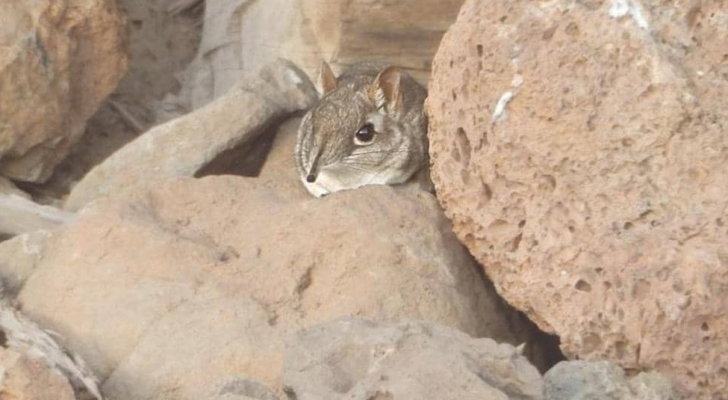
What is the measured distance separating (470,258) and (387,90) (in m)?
1.03

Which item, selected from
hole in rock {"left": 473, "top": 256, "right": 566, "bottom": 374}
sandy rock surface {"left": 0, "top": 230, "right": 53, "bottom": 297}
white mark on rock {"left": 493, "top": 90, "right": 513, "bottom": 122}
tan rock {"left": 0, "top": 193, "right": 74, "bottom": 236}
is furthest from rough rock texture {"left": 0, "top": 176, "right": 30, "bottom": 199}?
white mark on rock {"left": 493, "top": 90, "right": 513, "bottom": 122}

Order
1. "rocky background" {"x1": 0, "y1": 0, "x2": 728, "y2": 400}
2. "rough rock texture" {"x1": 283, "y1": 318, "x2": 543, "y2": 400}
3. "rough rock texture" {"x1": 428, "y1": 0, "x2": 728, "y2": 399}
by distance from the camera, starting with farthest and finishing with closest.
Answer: "rough rock texture" {"x1": 428, "y1": 0, "x2": 728, "y2": 399} < "rocky background" {"x1": 0, "y1": 0, "x2": 728, "y2": 400} < "rough rock texture" {"x1": 283, "y1": 318, "x2": 543, "y2": 400}

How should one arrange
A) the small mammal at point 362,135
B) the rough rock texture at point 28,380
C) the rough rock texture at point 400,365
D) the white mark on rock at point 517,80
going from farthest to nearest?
the small mammal at point 362,135, the white mark on rock at point 517,80, the rough rock texture at point 28,380, the rough rock texture at point 400,365

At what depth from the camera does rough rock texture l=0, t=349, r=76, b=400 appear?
4.39 meters

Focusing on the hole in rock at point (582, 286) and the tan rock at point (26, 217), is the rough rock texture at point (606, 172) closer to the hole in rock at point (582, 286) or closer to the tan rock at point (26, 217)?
the hole in rock at point (582, 286)

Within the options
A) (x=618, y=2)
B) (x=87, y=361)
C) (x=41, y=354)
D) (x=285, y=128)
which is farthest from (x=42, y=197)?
(x=618, y=2)

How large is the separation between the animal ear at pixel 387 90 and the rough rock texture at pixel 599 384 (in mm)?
1948

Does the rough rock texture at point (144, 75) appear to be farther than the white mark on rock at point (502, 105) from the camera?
Yes

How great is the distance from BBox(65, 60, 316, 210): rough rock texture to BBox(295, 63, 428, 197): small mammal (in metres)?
0.23

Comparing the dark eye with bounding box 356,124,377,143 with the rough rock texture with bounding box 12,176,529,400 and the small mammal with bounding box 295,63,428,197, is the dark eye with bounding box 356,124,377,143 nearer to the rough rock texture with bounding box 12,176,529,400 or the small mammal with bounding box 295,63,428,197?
the small mammal with bounding box 295,63,428,197

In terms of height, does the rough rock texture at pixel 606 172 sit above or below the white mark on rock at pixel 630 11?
below

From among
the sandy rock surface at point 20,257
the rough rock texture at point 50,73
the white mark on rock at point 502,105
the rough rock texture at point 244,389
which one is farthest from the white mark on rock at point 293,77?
the rough rock texture at point 244,389

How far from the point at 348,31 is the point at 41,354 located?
2.79 meters

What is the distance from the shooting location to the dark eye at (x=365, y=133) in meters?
6.44
